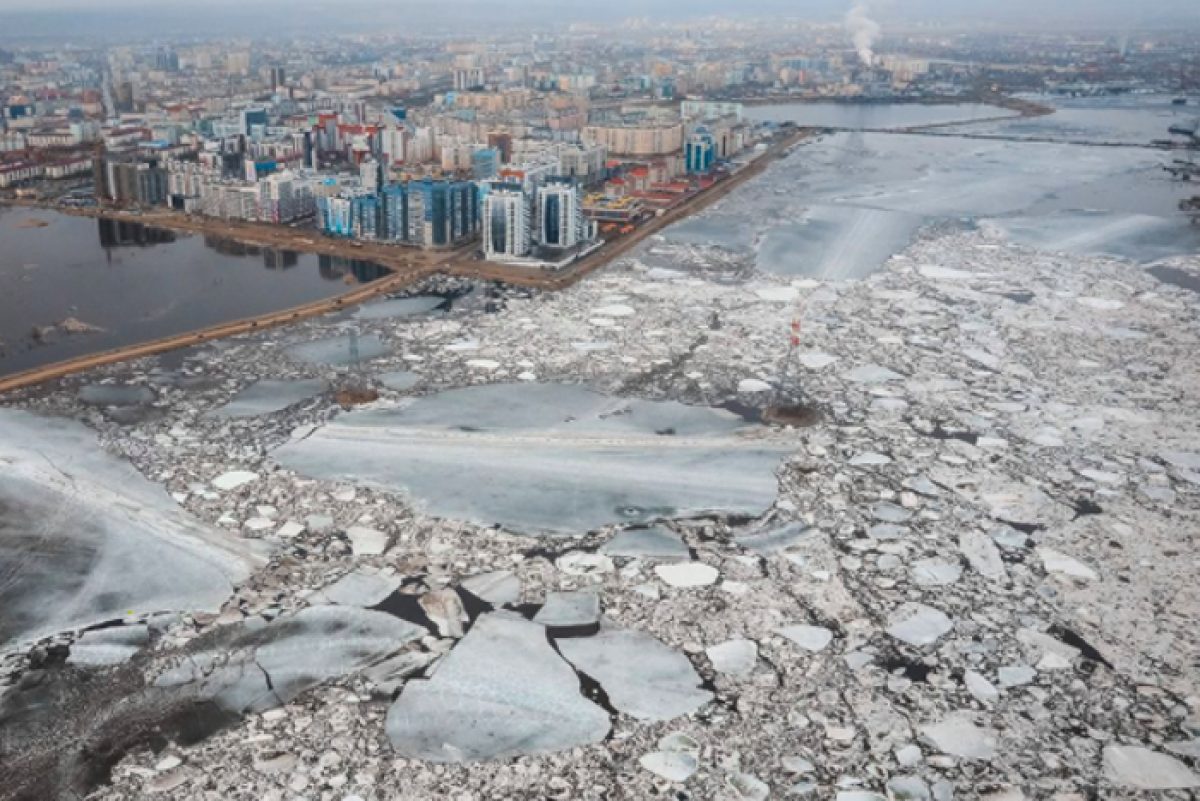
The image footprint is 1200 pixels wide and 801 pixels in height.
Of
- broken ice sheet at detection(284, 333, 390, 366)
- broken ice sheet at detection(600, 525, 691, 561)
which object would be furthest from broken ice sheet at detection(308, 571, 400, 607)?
broken ice sheet at detection(284, 333, 390, 366)

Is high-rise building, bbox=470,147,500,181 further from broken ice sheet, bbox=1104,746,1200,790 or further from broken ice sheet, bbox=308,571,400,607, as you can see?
broken ice sheet, bbox=1104,746,1200,790

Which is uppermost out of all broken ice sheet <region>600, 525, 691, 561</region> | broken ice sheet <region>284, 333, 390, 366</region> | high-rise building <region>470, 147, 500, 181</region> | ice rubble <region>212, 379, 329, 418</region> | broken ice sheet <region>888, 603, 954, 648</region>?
high-rise building <region>470, 147, 500, 181</region>

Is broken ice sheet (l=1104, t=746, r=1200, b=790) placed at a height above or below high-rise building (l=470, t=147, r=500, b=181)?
below

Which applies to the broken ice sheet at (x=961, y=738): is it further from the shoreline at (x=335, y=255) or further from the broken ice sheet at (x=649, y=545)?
the shoreline at (x=335, y=255)

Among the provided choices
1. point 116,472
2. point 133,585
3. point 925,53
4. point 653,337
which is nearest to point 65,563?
point 133,585

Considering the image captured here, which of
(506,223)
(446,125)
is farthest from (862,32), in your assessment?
(506,223)

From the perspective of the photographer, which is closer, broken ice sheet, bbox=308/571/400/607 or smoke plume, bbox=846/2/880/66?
broken ice sheet, bbox=308/571/400/607

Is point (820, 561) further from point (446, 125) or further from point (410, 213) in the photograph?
point (446, 125)
